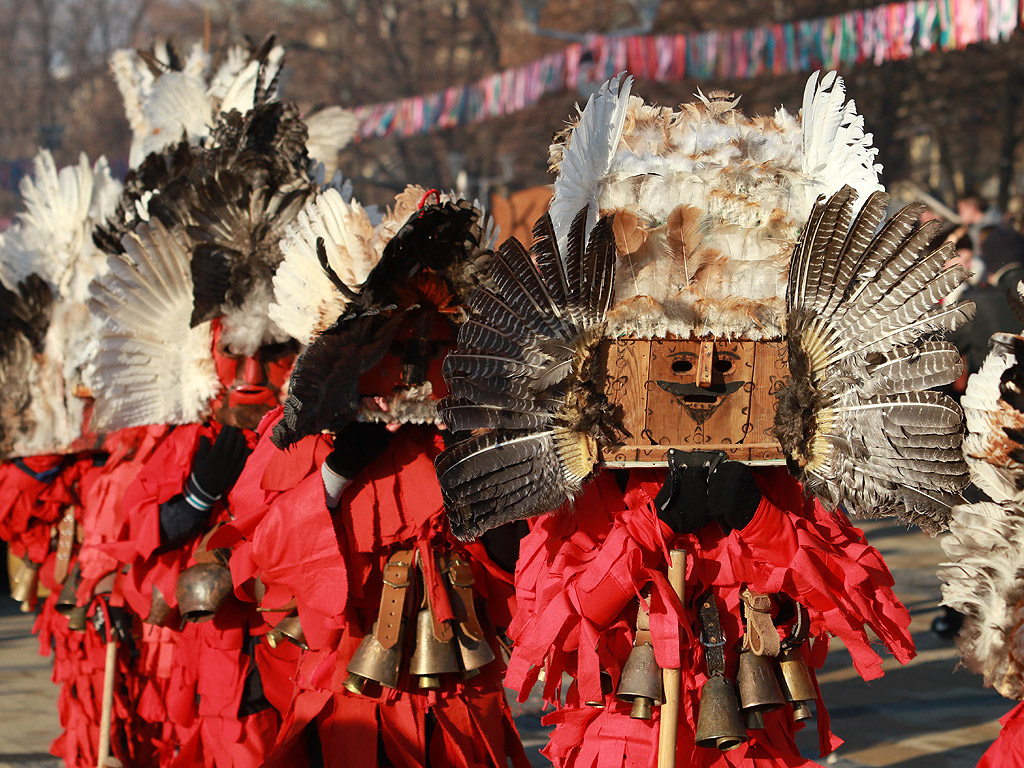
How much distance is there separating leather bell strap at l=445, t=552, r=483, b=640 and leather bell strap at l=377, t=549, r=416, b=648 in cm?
12

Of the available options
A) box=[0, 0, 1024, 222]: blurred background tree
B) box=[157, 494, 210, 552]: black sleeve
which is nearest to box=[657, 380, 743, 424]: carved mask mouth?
box=[157, 494, 210, 552]: black sleeve

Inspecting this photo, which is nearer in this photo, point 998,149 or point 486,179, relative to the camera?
point 998,149

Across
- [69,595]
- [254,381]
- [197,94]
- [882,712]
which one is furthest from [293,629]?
[882,712]

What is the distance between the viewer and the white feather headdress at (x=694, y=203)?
2842mm

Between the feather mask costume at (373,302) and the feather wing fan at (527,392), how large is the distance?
0.50 meters

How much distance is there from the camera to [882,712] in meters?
6.23

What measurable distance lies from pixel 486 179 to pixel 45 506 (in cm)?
1820

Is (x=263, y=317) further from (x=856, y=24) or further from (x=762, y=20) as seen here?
(x=762, y=20)

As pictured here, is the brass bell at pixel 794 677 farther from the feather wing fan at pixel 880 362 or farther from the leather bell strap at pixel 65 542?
the leather bell strap at pixel 65 542

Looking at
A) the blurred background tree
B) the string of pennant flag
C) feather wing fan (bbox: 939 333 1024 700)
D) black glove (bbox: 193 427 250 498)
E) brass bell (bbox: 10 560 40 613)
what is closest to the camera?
feather wing fan (bbox: 939 333 1024 700)

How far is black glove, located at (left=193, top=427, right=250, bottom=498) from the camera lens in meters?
4.29

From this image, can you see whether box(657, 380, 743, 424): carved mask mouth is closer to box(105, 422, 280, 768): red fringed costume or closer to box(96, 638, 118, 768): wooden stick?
box(105, 422, 280, 768): red fringed costume

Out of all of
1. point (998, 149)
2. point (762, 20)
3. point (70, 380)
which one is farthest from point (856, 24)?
point (70, 380)

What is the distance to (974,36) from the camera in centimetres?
1287
